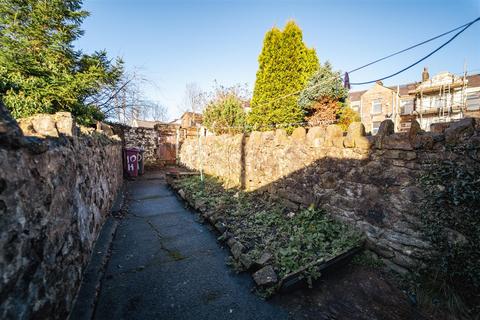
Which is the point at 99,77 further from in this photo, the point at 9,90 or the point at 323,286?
the point at 323,286

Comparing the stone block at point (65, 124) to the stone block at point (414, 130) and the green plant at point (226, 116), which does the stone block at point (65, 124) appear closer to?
the stone block at point (414, 130)

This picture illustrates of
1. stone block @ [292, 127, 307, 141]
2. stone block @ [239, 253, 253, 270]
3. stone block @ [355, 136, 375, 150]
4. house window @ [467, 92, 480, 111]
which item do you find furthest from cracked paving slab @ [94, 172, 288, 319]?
house window @ [467, 92, 480, 111]

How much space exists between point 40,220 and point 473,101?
2691cm

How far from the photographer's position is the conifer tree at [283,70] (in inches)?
386

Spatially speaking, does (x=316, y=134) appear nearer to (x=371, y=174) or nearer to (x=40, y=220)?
(x=371, y=174)

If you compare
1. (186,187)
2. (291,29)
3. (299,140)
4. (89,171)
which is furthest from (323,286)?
(291,29)

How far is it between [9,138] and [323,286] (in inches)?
123

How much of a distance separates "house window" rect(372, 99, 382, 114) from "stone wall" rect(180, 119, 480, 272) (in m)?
23.0

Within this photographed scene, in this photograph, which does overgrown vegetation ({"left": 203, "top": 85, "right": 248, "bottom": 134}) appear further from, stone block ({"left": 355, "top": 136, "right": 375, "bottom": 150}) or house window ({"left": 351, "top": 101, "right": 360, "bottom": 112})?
house window ({"left": 351, "top": 101, "right": 360, "bottom": 112})

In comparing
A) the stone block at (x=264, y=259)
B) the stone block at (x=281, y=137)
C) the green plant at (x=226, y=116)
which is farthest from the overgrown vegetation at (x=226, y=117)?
the stone block at (x=264, y=259)

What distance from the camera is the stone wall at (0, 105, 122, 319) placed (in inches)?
47.6

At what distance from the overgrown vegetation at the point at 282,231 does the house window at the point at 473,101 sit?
2310cm

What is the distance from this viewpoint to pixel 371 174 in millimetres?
2934

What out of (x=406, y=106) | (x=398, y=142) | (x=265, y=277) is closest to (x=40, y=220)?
(x=265, y=277)
